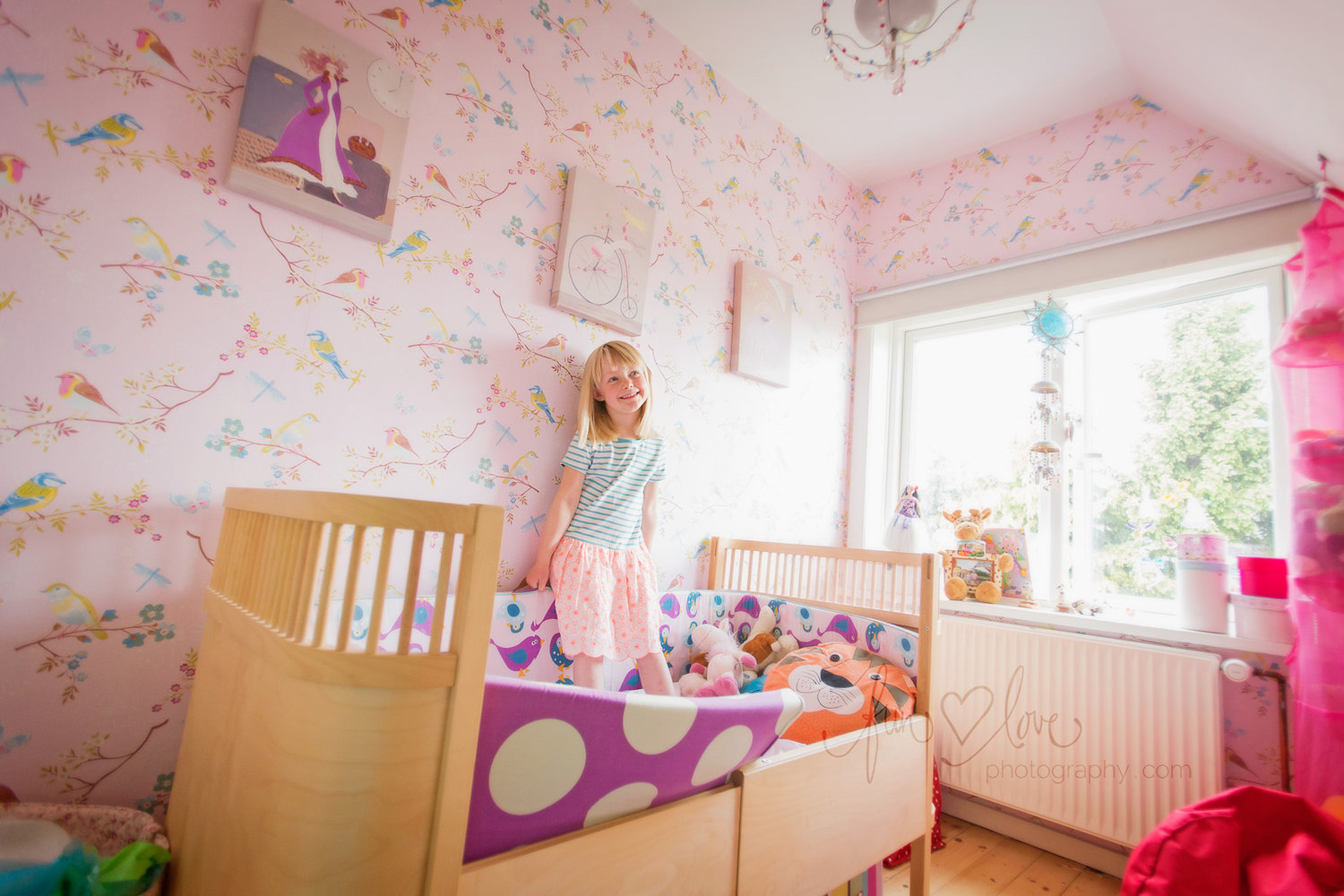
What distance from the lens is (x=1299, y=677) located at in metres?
1.50

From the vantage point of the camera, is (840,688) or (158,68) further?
(840,688)

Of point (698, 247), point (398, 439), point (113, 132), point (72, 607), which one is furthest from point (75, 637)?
point (698, 247)

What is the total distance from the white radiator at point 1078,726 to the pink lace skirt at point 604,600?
122cm

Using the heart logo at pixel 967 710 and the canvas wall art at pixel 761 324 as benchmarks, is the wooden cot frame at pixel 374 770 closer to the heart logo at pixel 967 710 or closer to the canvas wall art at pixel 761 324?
the heart logo at pixel 967 710

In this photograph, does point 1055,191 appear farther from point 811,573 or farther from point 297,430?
point 297,430

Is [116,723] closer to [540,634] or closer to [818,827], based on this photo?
[540,634]

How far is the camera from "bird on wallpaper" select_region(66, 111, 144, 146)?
1.05 meters

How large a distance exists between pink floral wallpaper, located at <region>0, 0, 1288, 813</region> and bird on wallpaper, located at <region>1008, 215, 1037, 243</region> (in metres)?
0.01

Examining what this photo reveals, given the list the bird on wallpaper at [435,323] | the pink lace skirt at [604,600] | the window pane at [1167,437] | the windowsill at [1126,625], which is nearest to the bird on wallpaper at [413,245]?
the bird on wallpaper at [435,323]

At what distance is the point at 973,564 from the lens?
92.0 inches

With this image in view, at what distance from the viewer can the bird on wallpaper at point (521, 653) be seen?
1.51 meters

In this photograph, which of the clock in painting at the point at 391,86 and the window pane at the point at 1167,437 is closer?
the clock in painting at the point at 391,86

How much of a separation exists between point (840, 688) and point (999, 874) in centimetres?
100

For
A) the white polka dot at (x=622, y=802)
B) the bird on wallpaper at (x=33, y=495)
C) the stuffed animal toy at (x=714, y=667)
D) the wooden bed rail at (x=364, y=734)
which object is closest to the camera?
the wooden bed rail at (x=364, y=734)
